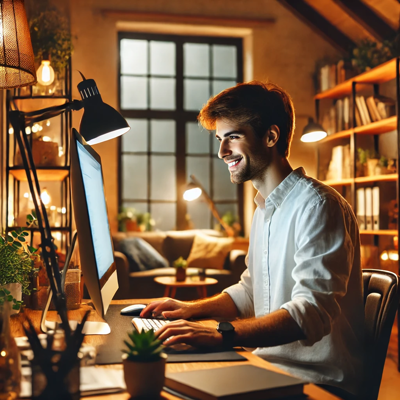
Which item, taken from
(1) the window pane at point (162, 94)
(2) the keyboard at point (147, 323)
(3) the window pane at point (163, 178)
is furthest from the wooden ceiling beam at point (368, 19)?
(2) the keyboard at point (147, 323)

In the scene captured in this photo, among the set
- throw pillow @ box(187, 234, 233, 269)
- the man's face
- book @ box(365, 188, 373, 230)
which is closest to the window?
throw pillow @ box(187, 234, 233, 269)

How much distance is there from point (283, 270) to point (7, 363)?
820 millimetres

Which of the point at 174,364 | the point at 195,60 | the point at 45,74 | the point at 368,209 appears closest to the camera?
the point at 174,364

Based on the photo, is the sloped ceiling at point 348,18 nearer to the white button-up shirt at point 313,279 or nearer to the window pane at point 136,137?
the window pane at point 136,137

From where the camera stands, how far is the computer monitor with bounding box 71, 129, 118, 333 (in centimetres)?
102

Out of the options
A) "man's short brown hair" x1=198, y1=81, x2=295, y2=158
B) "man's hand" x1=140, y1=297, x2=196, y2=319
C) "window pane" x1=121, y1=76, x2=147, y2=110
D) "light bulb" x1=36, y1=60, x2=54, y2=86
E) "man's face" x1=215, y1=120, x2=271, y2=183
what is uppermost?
"window pane" x1=121, y1=76, x2=147, y2=110

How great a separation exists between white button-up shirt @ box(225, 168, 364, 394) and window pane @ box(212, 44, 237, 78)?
4.91 metres

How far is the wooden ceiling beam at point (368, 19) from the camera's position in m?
5.20

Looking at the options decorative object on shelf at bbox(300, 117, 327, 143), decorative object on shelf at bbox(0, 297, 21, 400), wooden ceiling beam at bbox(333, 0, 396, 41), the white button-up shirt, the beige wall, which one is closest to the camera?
decorative object on shelf at bbox(0, 297, 21, 400)

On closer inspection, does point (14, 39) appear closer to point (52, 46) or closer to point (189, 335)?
point (189, 335)

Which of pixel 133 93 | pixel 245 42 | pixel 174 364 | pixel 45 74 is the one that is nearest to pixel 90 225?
pixel 174 364

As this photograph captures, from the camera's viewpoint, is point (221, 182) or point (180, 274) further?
point (221, 182)

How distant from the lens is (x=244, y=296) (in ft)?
5.13

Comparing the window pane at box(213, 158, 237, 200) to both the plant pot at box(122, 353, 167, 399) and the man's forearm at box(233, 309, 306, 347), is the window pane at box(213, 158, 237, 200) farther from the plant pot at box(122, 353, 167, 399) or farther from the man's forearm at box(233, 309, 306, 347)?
the plant pot at box(122, 353, 167, 399)
